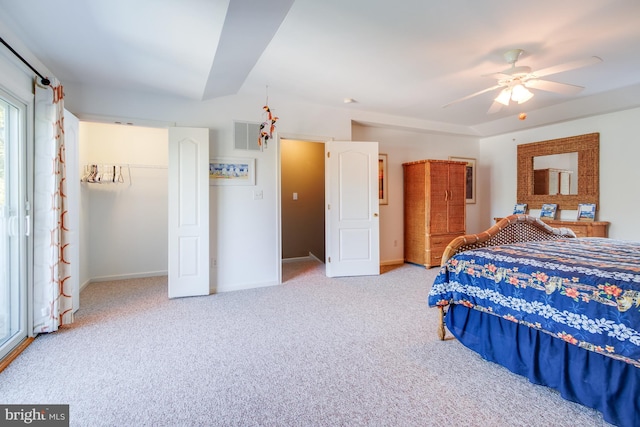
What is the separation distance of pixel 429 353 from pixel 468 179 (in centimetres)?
469

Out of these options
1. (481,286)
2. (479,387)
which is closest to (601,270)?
(481,286)

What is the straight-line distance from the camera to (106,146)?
4238mm

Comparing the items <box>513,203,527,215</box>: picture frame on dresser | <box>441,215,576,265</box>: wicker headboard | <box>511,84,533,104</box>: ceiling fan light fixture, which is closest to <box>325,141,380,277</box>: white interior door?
<box>511,84,533,104</box>: ceiling fan light fixture

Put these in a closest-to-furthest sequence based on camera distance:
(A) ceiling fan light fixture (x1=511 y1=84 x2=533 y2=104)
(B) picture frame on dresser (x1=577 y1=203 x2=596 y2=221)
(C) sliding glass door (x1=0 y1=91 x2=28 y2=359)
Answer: (C) sliding glass door (x1=0 y1=91 x2=28 y2=359) < (A) ceiling fan light fixture (x1=511 y1=84 x2=533 y2=104) < (B) picture frame on dresser (x1=577 y1=203 x2=596 y2=221)

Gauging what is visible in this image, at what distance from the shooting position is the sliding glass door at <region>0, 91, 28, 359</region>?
7.50 ft

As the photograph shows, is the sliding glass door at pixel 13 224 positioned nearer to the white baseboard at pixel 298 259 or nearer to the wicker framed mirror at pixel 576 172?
the white baseboard at pixel 298 259

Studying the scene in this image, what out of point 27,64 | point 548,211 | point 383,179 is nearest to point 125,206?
point 27,64

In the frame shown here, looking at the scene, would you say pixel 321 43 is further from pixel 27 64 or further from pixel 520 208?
pixel 520 208

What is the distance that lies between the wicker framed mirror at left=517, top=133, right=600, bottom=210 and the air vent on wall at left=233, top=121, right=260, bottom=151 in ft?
15.2

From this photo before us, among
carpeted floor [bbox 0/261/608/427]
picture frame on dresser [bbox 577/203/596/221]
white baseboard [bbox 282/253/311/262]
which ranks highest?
picture frame on dresser [bbox 577/203/596/221]

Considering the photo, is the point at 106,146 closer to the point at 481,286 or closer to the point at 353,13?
the point at 353,13

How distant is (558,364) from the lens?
5.56 ft

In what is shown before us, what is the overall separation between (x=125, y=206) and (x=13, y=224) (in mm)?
2132

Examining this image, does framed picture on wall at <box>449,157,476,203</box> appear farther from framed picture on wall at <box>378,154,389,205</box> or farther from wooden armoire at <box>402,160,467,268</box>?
framed picture on wall at <box>378,154,389,205</box>
